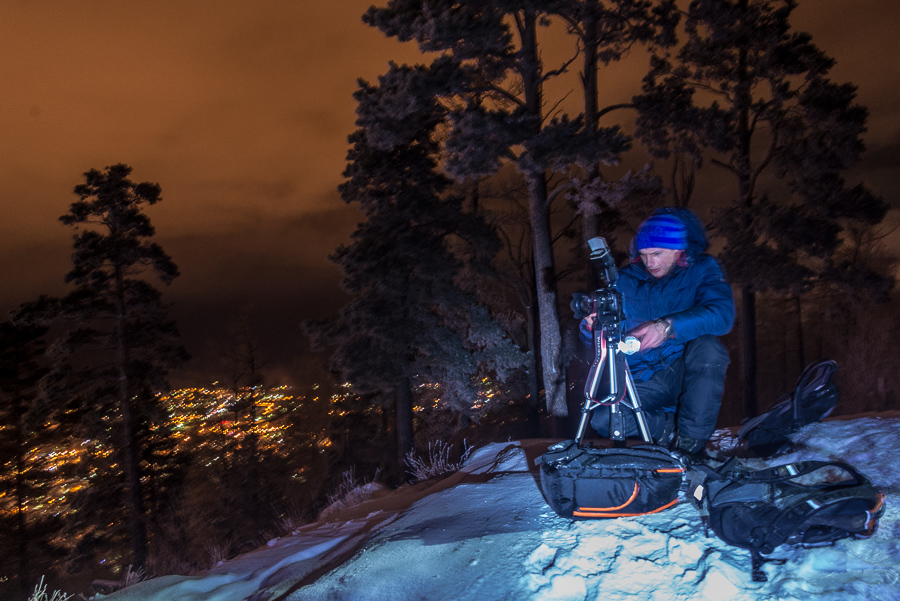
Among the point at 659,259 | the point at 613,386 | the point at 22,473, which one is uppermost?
the point at 659,259

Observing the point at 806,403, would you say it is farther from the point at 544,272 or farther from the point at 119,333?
the point at 119,333

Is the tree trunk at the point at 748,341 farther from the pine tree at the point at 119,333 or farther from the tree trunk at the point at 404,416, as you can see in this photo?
the pine tree at the point at 119,333

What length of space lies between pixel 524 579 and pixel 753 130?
17646 mm

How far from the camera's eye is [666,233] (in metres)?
2.87

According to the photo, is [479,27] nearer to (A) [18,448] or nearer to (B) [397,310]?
(B) [397,310]

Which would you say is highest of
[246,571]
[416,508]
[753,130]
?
[753,130]

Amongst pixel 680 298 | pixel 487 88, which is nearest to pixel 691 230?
pixel 680 298

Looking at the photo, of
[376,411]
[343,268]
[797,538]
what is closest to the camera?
[797,538]

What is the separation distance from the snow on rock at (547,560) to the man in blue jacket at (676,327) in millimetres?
517

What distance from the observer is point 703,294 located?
270 centimetres

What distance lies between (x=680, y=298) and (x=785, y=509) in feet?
3.90

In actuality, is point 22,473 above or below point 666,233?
below

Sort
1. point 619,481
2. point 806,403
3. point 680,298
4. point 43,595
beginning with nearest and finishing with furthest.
A: 1. point 619,481
2. point 680,298
3. point 806,403
4. point 43,595

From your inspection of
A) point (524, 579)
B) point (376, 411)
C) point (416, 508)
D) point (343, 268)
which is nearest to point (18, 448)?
point (376, 411)
